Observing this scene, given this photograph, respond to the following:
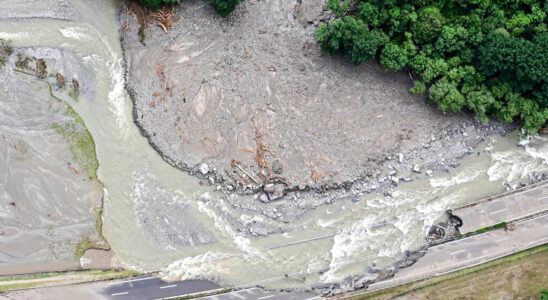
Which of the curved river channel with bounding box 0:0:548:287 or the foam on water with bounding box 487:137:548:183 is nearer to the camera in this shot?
the curved river channel with bounding box 0:0:548:287

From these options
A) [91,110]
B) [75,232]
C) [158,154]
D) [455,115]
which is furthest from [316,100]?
[75,232]

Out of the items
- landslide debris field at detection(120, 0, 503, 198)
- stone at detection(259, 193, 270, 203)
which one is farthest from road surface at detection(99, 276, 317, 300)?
landslide debris field at detection(120, 0, 503, 198)

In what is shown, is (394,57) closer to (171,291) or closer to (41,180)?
(171,291)

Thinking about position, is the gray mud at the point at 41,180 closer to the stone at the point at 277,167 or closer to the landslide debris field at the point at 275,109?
the landslide debris field at the point at 275,109

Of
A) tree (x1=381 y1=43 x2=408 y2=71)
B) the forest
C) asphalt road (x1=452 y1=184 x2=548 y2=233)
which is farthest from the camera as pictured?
asphalt road (x1=452 y1=184 x2=548 y2=233)

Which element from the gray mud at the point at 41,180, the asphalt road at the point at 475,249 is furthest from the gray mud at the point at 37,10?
the asphalt road at the point at 475,249

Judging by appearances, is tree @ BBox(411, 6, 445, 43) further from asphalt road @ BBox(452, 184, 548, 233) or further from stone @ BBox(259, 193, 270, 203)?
stone @ BBox(259, 193, 270, 203)

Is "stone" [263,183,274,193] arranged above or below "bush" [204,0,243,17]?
below
